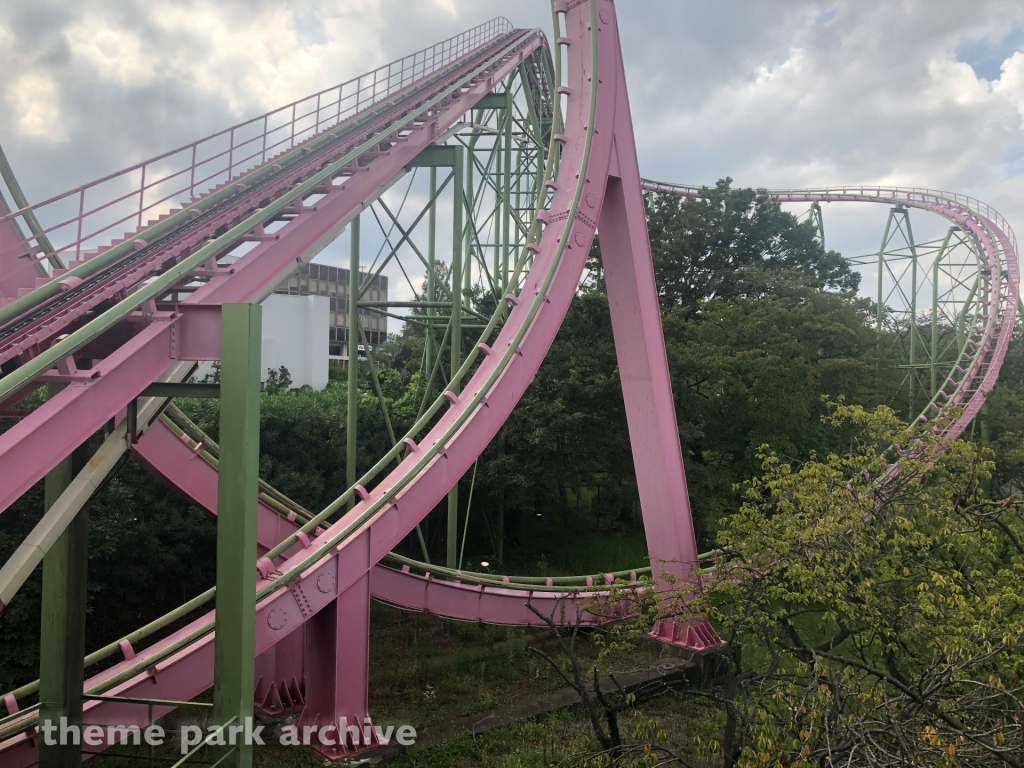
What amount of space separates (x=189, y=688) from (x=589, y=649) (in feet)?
18.4

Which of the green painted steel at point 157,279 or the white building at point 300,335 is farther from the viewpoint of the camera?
the white building at point 300,335

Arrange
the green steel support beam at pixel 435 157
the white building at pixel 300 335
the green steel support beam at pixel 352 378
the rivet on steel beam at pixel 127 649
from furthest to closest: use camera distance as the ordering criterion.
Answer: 1. the white building at pixel 300 335
2. the green steel support beam at pixel 435 157
3. the green steel support beam at pixel 352 378
4. the rivet on steel beam at pixel 127 649

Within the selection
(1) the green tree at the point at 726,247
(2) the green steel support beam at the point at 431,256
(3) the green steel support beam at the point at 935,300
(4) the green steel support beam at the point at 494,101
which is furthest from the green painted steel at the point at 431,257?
(3) the green steel support beam at the point at 935,300

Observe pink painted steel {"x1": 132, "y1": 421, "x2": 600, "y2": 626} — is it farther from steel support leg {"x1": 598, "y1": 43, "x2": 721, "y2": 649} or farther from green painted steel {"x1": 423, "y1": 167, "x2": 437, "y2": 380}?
green painted steel {"x1": 423, "y1": 167, "x2": 437, "y2": 380}

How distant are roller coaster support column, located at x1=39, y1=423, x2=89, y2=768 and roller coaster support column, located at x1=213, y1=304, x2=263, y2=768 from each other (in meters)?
1.71

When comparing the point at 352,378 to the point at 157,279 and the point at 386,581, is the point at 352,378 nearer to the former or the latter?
the point at 386,581

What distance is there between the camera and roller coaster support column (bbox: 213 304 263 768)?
407cm

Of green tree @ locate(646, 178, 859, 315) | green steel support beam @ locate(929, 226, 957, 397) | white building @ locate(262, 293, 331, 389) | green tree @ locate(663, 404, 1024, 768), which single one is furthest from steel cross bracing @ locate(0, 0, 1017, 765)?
white building @ locate(262, 293, 331, 389)

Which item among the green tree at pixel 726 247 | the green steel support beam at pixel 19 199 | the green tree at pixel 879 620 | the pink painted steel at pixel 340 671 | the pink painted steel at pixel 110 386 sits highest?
the green tree at pixel 726 247

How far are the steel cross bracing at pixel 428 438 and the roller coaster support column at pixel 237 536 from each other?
20.0 inches

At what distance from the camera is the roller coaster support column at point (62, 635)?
5141 mm

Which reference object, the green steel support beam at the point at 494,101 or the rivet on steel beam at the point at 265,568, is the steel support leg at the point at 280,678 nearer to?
the rivet on steel beam at the point at 265,568

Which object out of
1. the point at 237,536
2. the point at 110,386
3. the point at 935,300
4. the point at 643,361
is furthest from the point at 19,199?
the point at 935,300

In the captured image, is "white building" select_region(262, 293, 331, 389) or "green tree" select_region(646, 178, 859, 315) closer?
"green tree" select_region(646, 178, 859, 315)
